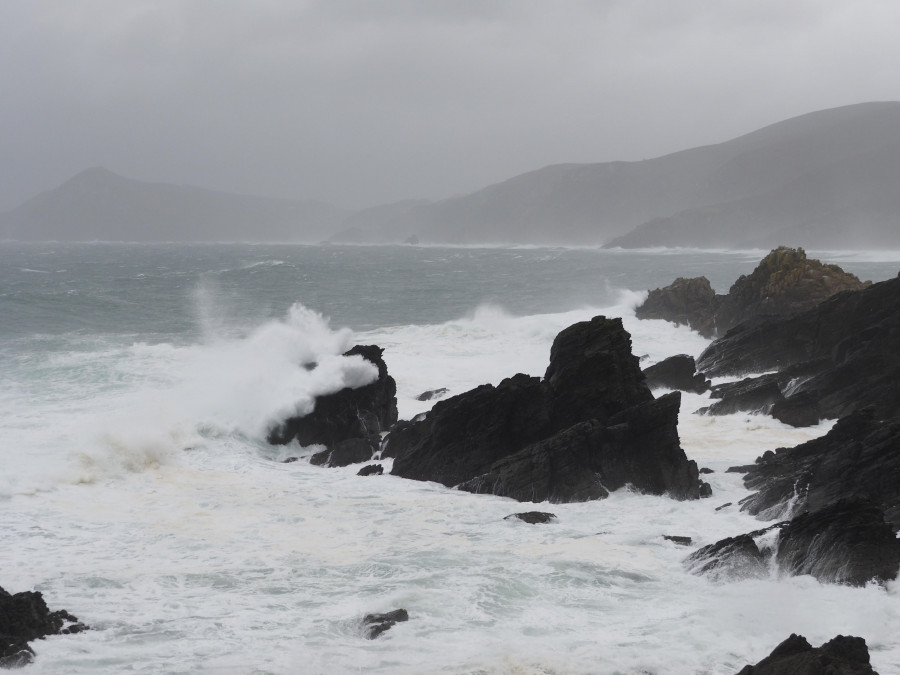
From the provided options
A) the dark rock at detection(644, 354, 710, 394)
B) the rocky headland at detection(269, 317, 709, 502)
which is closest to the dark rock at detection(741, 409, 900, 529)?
the rocky headland at detection(269, 317, 709, 502)

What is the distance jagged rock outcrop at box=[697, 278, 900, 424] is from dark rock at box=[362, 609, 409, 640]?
13.4 meters

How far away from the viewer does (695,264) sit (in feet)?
379

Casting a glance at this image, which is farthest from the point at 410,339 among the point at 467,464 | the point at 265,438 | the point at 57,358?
the point at 467,464

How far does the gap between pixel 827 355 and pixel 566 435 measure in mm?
13181

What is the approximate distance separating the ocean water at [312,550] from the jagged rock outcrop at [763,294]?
485 inches

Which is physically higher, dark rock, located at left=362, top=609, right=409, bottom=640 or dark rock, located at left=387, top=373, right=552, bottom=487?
dark rock, located at left=387, top=373, right=552, bottom=487

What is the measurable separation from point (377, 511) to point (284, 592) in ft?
14.7

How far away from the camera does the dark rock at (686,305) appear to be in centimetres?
4303

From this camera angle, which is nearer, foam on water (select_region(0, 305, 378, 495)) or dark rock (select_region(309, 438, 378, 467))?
foam on water (select_region(0, 305, 378, 495))

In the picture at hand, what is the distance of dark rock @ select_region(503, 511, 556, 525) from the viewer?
1645cm

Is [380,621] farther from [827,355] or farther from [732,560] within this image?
[827,355]

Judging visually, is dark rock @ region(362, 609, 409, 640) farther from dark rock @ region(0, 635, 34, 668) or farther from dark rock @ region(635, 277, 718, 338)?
dark rock @ region(635, 277, 718, 338)

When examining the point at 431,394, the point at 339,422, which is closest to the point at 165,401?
the point at 339,422

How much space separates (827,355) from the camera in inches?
1064
